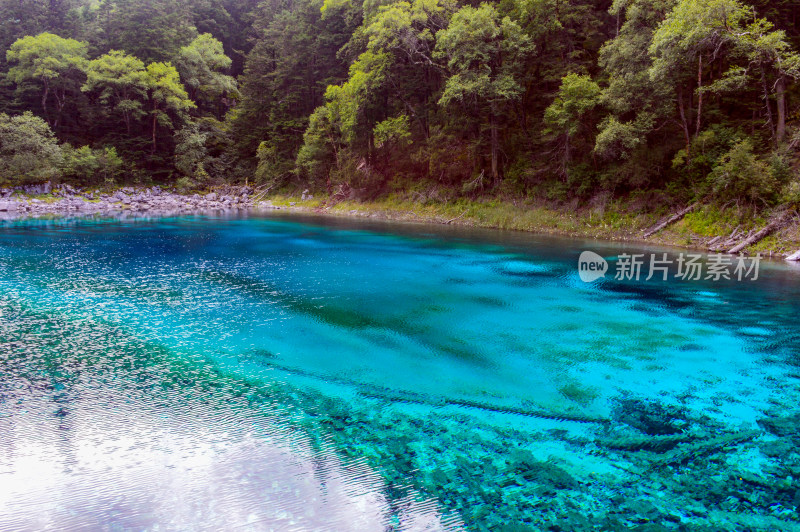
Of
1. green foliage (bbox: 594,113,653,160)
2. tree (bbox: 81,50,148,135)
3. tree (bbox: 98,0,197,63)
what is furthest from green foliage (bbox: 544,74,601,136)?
tree (bbox: 98,0,197,63)

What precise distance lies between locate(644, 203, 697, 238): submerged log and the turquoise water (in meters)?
7.42

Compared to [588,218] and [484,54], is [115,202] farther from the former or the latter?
[588,218]

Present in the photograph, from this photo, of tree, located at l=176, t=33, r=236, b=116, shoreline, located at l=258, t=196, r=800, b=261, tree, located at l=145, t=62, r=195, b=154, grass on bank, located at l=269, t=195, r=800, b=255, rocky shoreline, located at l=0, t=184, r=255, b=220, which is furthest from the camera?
tree, located at l=176, t=33, r=236, b=116

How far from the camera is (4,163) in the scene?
1355 inches

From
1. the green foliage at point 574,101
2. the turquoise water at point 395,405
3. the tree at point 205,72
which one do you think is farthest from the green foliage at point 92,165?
the green foliage at point 574,101

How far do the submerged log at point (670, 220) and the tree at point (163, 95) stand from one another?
40.3 m

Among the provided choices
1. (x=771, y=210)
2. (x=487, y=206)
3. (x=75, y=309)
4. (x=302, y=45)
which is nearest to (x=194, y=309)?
(x=75, y=309)

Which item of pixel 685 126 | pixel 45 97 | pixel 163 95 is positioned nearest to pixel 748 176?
pixel 685 126

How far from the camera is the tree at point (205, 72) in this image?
49.3 metres

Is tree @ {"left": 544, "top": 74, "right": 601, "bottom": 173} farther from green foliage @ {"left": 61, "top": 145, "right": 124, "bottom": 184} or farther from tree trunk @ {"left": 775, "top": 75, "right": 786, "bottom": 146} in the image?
green foliage @ {"left": 61, "top": 145, "right": 124, "bottom": 184}

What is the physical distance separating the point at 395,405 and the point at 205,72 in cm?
5493

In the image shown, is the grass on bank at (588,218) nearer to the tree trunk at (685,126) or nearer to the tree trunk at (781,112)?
the tree trunk at (685,126)

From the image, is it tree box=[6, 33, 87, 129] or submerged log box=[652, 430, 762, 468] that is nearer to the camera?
submerged log box=[652, 430, 762, 468]

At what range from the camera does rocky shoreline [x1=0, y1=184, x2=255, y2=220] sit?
30894mm
